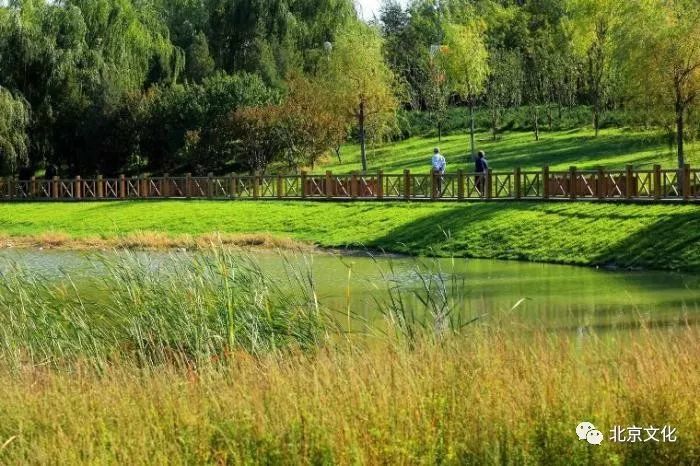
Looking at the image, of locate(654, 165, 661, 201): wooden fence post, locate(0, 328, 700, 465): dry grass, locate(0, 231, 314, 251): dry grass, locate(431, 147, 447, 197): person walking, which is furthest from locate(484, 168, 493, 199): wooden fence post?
locate(0, 328, 700, 465): dry grass

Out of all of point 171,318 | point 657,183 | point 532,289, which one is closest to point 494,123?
point 657,183

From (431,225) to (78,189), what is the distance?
21017mm

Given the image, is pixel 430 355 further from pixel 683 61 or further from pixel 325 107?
pixel 325 107

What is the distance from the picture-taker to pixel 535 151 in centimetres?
4972

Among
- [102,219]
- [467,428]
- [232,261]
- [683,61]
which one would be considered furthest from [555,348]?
[102,219]

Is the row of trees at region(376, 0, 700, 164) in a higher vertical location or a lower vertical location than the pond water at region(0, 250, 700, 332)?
higher

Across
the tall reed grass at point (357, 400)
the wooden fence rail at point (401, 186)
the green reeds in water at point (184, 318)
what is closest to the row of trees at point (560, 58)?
the wooden fence rail at point (401, 186)

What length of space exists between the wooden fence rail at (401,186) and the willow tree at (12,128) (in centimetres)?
189

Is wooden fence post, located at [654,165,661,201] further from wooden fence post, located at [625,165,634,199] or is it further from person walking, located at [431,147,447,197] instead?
Result: person walking, located at [431,147,447,197]

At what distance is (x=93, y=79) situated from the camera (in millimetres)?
54906

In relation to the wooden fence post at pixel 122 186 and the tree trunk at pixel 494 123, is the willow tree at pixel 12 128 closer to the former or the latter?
the wooden fence post at pixel 122 186

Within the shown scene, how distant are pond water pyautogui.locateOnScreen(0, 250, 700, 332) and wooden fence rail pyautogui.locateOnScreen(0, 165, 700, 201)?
5309mm

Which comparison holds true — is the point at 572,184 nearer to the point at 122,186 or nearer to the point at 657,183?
the point at 657,183

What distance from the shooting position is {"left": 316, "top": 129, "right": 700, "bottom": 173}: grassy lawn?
4362 centimetres
